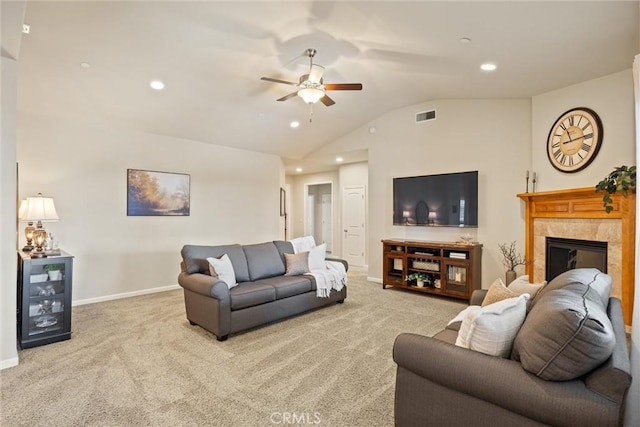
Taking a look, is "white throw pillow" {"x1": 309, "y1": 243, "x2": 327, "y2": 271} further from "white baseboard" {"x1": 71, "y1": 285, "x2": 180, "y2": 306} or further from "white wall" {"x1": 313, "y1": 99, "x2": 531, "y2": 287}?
"white baseboard" {"x1": 71, "y1": 285, "x2": 180, "y2": 306}

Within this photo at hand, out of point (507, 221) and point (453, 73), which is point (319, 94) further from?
point (507, 221)

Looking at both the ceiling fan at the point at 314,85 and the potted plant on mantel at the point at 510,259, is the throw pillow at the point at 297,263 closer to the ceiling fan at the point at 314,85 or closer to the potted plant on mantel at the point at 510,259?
the ceiling fan at the point at 314,85

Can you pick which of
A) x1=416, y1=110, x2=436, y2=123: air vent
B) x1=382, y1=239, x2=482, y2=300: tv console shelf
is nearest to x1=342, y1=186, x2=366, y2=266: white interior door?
x1=382, y1=239, x2=482, y2=300: tv console shelf

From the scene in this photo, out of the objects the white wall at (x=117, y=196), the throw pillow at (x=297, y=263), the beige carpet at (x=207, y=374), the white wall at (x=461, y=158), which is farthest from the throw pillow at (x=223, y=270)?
the white wall at (x=461, y=158)

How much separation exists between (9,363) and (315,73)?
386 centimetres

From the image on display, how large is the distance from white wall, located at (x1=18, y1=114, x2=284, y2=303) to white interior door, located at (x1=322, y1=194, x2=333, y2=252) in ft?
12.7

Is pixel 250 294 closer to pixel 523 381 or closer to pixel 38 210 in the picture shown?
pixel 38 210

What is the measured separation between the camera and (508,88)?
4363mm

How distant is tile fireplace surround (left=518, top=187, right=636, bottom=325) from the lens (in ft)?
11.2

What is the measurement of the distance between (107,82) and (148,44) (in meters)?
1.03

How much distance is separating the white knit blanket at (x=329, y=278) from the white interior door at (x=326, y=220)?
528 centimetres

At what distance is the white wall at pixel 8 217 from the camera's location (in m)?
2.71

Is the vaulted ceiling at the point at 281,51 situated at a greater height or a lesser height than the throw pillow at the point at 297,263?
greater

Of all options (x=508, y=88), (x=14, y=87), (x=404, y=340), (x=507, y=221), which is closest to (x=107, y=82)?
(x=14, y=87)
